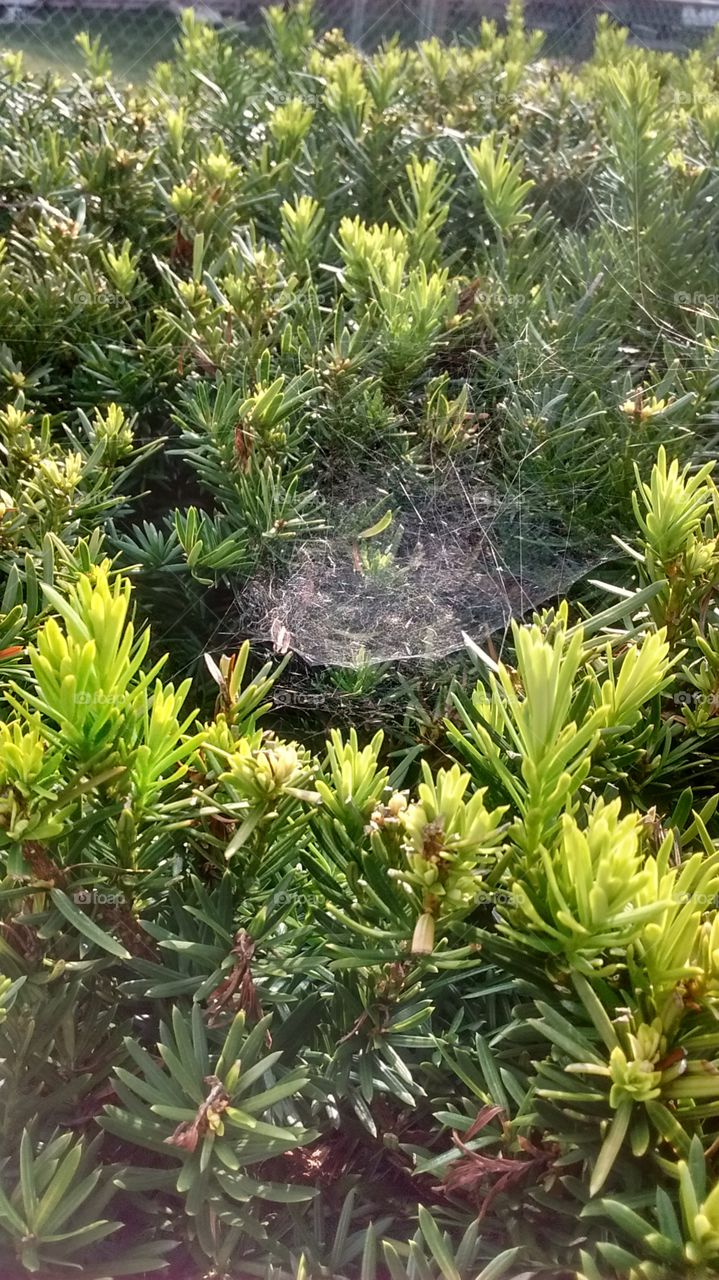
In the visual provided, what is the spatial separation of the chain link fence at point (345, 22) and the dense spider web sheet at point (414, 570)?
133 centimetres

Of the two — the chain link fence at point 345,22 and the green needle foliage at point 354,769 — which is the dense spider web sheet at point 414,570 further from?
the chain link fence at point 345,22

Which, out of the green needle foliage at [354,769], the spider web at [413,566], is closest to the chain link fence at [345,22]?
the green needle foliage at [354,769]

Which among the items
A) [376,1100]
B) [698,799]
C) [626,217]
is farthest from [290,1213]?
[626,217]

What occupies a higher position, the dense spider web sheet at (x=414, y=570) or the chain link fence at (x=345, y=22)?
the chain link fence at (x=345, y=22)

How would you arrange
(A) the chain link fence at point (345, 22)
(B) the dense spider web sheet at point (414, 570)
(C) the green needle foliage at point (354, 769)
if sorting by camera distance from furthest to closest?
1. (A) the chain link fence at point (345, 22)
2. (B) the dense spider web sheet at point (414, 570)
3. (C) the green needle foliage at point (354, 769)

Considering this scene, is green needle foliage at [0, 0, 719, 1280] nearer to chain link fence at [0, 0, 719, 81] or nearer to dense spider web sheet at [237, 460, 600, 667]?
dense spider web sheet at [237, 460, 600, 667]

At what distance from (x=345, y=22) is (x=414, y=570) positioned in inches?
68.8

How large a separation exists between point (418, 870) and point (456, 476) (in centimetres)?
56

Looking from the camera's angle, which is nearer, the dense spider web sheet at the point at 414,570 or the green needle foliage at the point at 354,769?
the green needle foliage at the point at 354,769

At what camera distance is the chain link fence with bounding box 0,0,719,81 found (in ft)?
5.31

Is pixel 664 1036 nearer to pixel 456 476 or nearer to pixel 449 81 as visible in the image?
pixel 456 476

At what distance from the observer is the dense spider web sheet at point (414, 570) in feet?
2.45

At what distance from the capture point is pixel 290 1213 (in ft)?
1.45

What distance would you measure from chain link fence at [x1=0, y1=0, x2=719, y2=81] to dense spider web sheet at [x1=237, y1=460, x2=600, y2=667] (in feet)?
4.36
